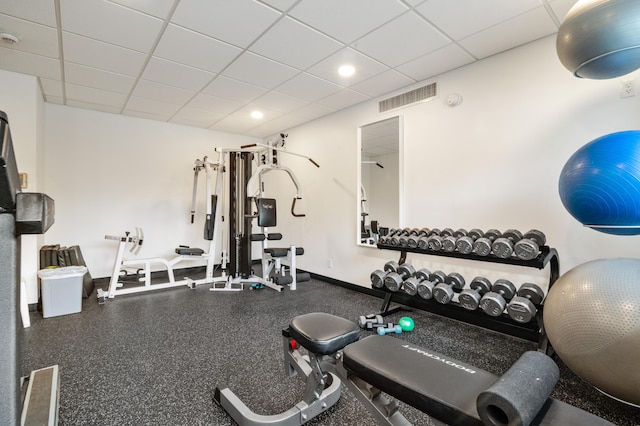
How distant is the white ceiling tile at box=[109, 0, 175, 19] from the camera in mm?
2096

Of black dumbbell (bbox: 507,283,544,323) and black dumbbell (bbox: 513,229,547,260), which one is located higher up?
black dumbbell (bbox: 513,229,547,260)

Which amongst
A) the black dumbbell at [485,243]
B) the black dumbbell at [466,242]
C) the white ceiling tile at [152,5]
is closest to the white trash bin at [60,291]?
the white ceiling tile at [152,5]

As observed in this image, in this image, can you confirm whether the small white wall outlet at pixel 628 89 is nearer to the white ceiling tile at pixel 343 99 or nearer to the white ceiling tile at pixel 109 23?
the white ceiling tile at pixel 343 99

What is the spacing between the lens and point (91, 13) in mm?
2213

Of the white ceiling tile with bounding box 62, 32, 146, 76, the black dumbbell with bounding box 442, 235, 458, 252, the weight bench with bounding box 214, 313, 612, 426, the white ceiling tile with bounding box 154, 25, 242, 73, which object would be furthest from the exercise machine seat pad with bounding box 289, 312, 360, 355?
the white ceiling tile with bounding box 62, 32, 146, 76

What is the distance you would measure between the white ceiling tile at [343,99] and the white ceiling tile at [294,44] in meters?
0.86

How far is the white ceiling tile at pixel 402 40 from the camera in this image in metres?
2.37

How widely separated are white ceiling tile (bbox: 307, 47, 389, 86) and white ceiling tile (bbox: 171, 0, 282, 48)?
75 centimetres

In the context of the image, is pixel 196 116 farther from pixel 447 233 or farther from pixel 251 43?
pixel 447 233

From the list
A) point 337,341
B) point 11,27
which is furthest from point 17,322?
point 11,27

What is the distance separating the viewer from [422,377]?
963 millimetres

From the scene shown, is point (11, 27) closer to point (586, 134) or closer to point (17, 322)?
point (17, 322)

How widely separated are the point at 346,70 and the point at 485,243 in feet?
7.14

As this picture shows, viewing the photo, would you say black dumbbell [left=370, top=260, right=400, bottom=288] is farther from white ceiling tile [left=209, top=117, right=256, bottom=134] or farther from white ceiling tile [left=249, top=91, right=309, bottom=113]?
white ceiling tile [left=209, top=117, right=256, bottom=134]
